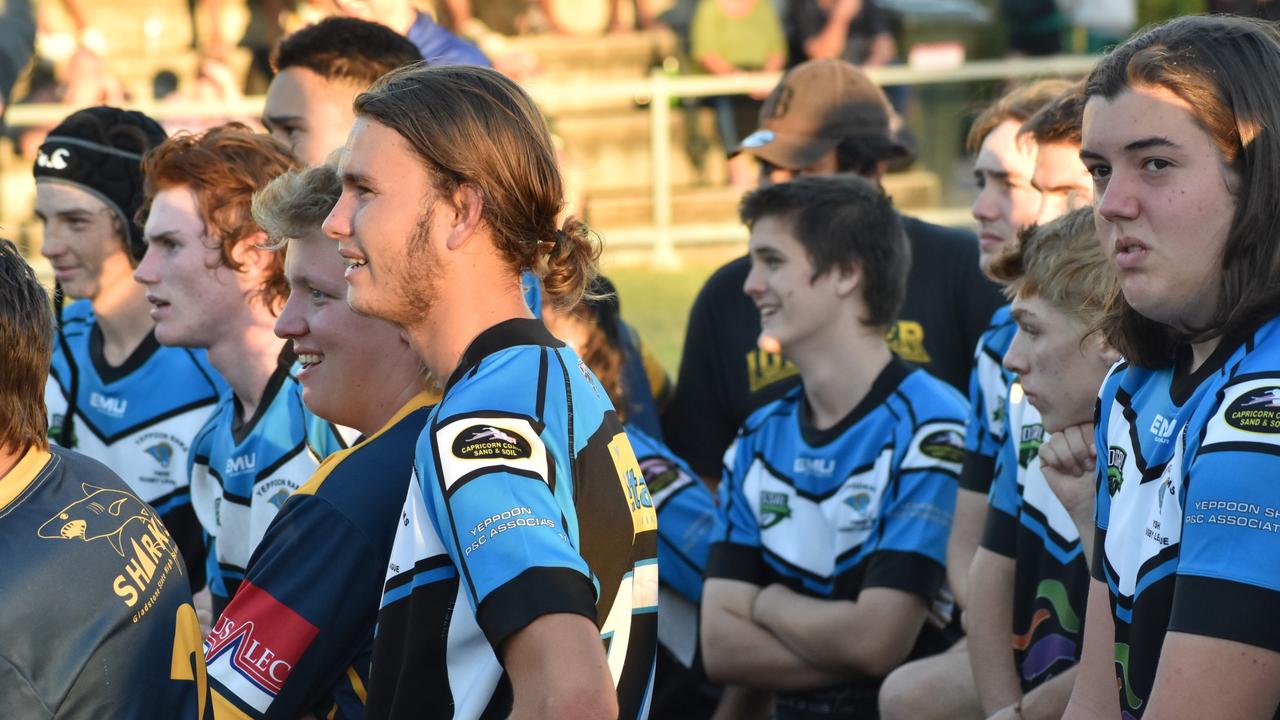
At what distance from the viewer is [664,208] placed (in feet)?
47.1

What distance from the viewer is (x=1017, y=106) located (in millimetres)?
5004

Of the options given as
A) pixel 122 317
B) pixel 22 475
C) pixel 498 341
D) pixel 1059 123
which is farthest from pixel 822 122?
pixel 22 475

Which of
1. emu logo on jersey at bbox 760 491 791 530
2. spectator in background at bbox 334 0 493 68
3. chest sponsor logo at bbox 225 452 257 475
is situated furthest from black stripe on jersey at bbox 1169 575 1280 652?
spectator in background at bbox 334 0 493 68

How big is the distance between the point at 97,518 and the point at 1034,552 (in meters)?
2.32

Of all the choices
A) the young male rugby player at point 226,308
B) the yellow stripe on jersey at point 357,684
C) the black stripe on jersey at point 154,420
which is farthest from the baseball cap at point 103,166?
the yellow stripe on jersey at point 357,684

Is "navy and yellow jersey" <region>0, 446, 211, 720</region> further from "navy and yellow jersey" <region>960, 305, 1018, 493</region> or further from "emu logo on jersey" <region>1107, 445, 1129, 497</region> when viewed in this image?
"navy and yellow jersey" <region>960, 305, 1018, 493</region>

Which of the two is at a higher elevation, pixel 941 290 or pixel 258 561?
pixel 258 561

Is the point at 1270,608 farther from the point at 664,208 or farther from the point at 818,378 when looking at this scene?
the point at 664,208

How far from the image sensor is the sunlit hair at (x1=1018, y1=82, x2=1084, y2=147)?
4.39 m

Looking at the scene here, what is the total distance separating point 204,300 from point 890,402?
2.00 m

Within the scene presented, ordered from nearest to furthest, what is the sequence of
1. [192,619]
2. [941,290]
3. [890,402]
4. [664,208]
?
[192,619], [890,402], [941,290], [664,208]

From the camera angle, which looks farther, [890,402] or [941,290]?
[941,290]

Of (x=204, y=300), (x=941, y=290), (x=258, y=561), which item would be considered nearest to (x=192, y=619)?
(x=258, y=561)

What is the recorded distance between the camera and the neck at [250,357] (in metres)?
3.88
